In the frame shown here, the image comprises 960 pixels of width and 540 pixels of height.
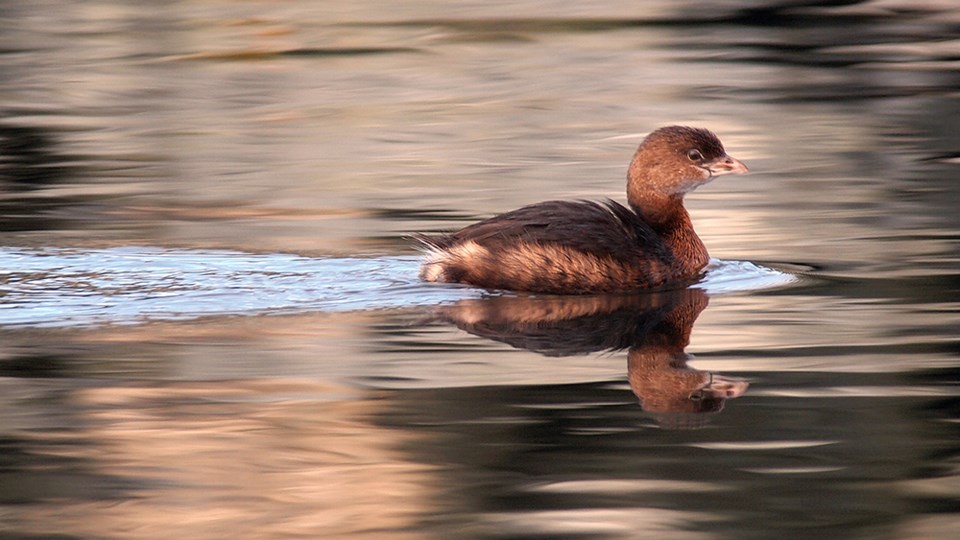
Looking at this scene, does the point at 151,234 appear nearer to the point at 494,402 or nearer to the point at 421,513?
the point at 494,402

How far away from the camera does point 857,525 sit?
16.9 feet

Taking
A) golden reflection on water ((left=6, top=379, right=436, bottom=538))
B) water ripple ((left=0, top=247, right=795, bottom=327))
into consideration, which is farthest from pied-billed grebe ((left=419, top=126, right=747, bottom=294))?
golden reflection on water ((left=6, top=379, right=436, bottom=538))

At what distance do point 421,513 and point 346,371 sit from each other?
74.5 inches

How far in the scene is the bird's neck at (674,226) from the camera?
375 inches

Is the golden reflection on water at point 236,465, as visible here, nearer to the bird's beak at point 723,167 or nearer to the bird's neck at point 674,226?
the bird's neck at point 674,226

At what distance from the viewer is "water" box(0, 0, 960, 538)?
18.0 ft

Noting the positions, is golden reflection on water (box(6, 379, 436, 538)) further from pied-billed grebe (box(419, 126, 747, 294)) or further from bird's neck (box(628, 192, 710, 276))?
bird's neck (box(628, 192, 710, 276))

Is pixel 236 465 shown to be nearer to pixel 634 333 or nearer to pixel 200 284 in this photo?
pixel 634 333

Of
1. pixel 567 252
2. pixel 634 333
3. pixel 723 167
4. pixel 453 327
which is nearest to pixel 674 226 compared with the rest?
pixel 723 167

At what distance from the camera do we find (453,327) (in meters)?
8.20

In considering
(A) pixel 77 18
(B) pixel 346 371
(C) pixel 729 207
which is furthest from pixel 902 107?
(A) pixel 77 18

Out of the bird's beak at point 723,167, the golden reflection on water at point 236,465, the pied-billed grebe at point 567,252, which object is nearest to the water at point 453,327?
the golden reflection on water at point 236,465

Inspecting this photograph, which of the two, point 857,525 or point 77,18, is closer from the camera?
point 857,525

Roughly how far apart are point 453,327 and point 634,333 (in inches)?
31.4
